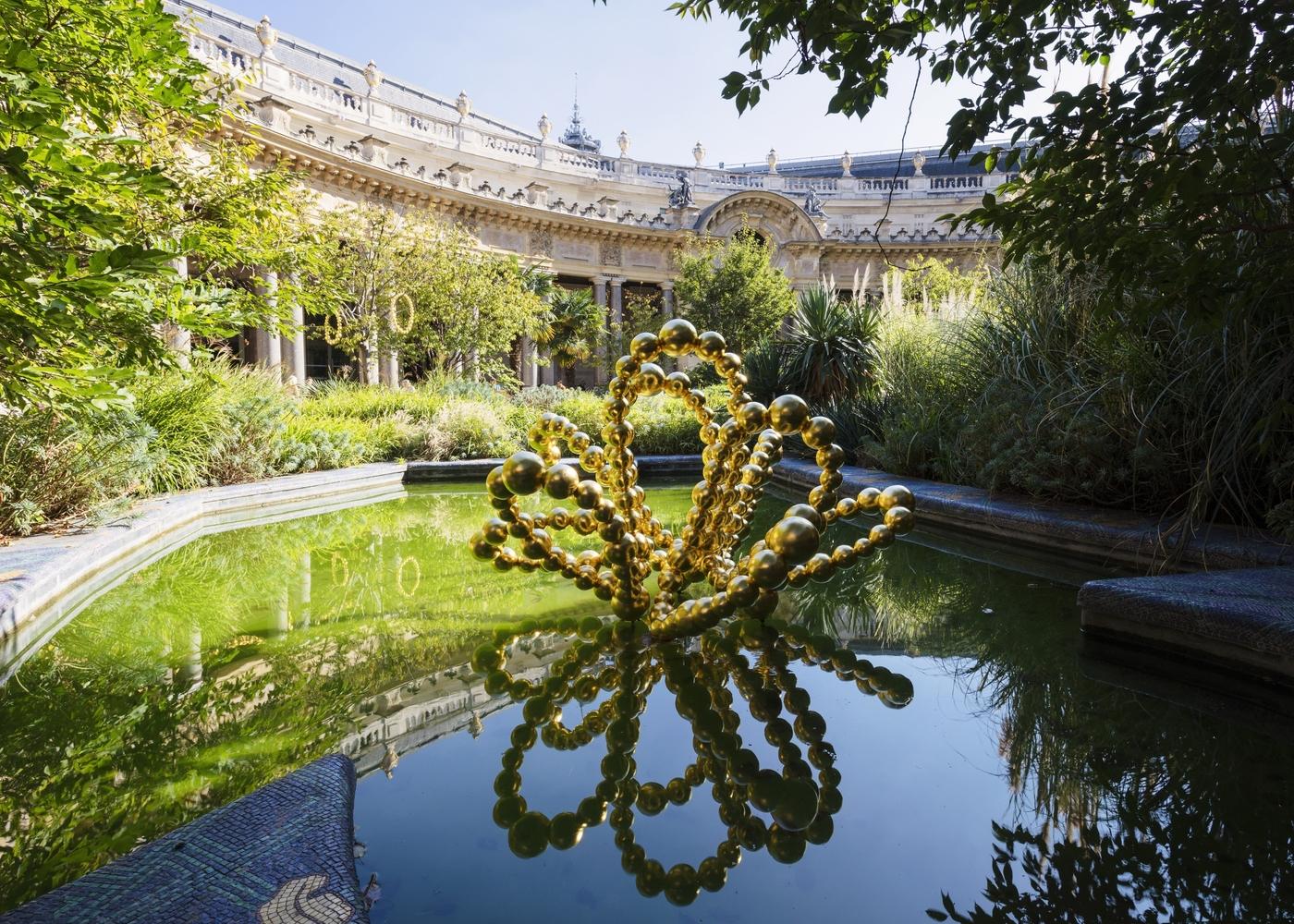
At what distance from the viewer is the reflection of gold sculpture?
1453 mm

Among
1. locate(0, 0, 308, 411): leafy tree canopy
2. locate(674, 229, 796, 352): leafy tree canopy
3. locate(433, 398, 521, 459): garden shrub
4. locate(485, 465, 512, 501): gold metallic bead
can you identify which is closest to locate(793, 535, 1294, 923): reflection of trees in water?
locate(485, 465, 512, 501): gold metallic bead

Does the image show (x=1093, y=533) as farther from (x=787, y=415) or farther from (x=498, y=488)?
(x=498, y=488)

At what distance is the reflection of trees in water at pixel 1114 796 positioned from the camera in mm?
1277

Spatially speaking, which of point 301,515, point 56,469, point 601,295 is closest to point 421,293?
point 301,515

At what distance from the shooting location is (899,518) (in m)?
2.57

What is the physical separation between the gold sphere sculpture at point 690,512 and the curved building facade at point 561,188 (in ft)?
64.0

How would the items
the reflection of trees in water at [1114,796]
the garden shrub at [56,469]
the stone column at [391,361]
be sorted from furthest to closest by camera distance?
the stone column at [391,361] → the garden shrub at [56,469] → the reflection of trees in water at [1114,796]

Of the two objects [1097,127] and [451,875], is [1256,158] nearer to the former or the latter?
[1097,127]

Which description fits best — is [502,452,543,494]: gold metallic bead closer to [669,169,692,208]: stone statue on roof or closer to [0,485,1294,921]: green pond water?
[0,485,1294,921]: green pond water

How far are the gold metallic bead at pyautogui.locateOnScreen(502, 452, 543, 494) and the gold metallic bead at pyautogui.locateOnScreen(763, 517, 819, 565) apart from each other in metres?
0.64

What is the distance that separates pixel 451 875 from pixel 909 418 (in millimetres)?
6553

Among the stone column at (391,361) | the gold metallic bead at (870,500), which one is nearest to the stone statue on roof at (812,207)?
the stone column at (391,361)

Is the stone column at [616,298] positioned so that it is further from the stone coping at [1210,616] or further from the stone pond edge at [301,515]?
the stone coping at [1210,616]

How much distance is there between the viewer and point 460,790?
5.36ft
